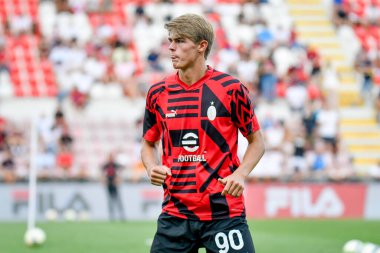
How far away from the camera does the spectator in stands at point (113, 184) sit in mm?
22578

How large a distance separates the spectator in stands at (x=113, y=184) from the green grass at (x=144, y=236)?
147cm

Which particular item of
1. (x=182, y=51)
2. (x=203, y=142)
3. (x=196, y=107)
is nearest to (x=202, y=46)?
(x=182, y=51)

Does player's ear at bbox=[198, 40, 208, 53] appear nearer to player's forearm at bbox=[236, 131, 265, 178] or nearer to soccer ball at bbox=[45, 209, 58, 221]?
player's forearm at bbox=[236, 131, 265, 178]

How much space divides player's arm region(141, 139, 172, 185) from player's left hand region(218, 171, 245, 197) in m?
0.39

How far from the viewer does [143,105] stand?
25391 mm

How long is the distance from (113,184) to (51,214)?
1.68m

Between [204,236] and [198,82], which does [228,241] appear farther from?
[198,82]

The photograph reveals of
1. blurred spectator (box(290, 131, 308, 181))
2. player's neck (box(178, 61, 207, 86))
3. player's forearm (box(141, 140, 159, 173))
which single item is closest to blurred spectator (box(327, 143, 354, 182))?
blurred spectator (box(290, 131, 308, 181))

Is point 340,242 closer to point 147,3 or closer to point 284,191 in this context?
point 284,191

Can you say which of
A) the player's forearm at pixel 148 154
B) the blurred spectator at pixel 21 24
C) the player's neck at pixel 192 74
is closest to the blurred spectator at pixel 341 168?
the blurred spectator at pixel 21 24

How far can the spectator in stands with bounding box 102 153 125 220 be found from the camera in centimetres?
2258

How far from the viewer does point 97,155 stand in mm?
24672

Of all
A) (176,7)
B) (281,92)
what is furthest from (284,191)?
(176,7)

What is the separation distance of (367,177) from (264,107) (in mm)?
3716
